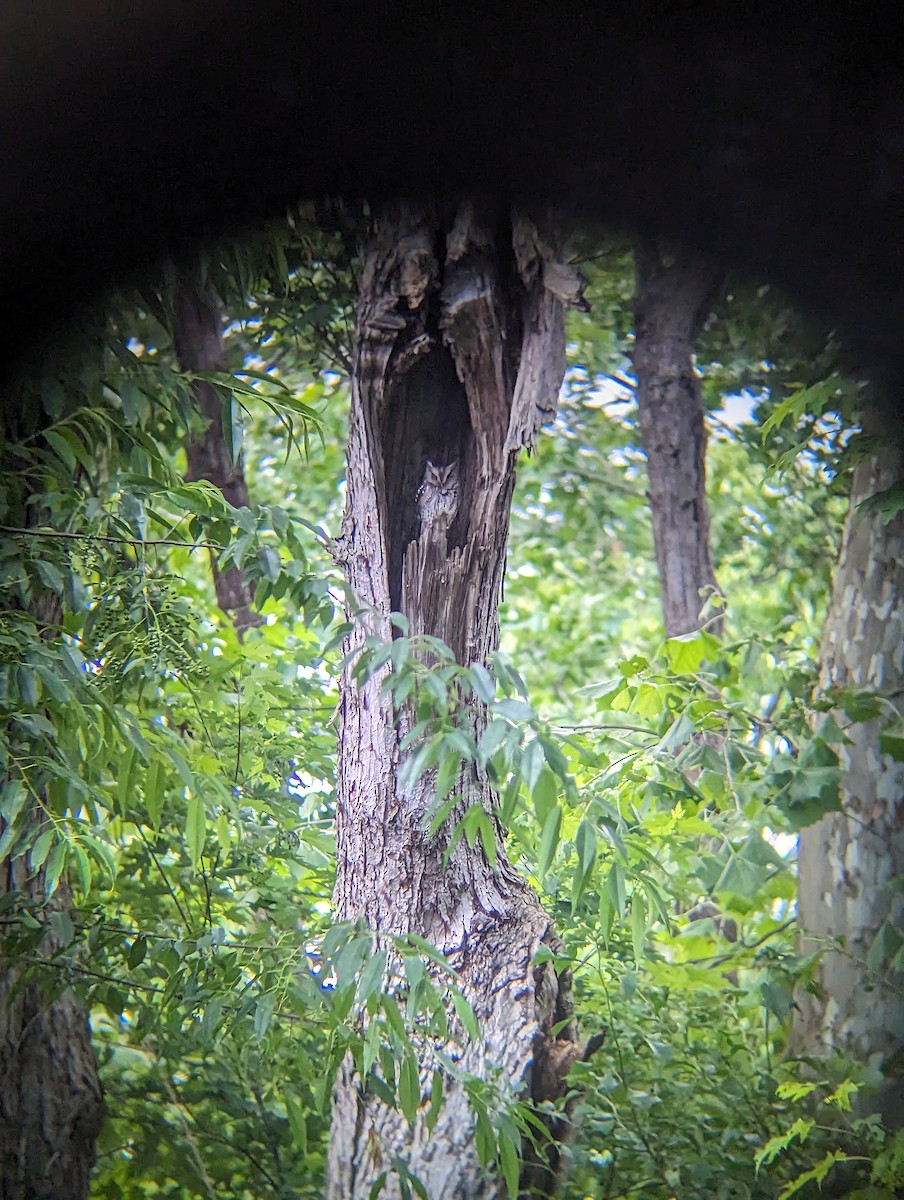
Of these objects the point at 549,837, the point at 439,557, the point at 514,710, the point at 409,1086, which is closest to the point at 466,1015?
the point at 409,1086

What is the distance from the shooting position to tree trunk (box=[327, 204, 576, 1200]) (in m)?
0.90

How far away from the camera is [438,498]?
949 millimetres

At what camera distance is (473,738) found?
2.76ft

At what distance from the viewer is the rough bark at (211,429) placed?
979mm

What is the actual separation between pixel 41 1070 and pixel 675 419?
961 mm

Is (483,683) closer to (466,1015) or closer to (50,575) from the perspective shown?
(466,1015)

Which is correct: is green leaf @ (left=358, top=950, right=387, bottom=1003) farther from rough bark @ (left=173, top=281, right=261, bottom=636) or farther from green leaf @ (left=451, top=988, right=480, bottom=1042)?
rough bark @ (left=173, top=281, right=261, bottom=636)

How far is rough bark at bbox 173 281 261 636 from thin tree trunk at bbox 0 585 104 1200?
186mm

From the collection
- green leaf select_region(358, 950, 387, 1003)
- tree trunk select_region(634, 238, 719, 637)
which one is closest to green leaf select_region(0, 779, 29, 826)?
green leaf select_region(358, 950, 387, 1003)

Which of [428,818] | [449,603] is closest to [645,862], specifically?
[428,818]

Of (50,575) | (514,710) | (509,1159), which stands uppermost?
(50,575)

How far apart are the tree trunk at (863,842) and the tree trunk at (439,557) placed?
0.27 m

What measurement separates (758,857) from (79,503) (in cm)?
77

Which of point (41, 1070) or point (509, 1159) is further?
point (41, 1070)
